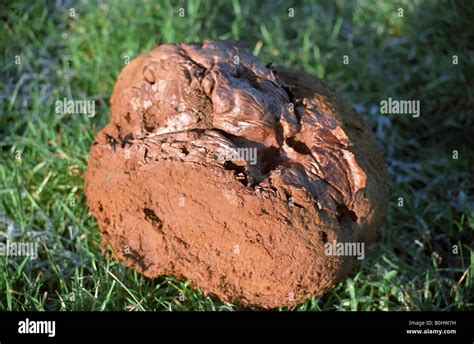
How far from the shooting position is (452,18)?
4.86 m

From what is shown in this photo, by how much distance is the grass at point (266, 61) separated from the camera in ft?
11.2

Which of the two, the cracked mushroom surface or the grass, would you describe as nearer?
the cracked mushroom surface

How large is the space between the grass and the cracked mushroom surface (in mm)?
402

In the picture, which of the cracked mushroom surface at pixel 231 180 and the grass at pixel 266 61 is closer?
the cracked mushroom surface at pixel 231 180

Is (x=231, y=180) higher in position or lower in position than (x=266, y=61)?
→ lower

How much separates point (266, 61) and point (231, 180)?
7.52 feet

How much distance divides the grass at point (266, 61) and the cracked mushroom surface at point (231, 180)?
0.40m

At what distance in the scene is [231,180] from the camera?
9.11 ft

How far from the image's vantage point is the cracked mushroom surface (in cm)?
280

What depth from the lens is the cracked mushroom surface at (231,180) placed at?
2797 mm
